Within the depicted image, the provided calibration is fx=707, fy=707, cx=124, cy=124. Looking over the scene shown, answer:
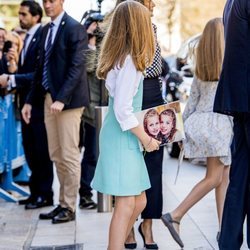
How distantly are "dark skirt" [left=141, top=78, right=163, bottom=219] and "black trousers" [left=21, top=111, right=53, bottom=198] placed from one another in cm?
202

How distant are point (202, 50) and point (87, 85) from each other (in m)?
1.52

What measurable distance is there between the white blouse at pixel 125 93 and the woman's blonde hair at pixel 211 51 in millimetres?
1111

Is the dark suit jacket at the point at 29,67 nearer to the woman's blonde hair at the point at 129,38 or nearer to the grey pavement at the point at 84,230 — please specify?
the grey pavement at the point at 84,230

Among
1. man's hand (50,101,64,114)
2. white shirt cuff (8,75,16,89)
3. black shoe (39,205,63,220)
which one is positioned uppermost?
white shirt cuff (8,75,16,89)

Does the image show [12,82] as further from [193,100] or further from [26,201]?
[193,100]

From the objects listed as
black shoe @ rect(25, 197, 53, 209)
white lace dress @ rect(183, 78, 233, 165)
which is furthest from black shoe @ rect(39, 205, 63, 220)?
white lace dress @ rect(183, 78, 233, 165)

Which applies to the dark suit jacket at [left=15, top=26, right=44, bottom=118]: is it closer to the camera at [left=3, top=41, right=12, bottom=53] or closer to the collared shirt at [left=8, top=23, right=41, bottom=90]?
the collared shirt at [left=8, top=23, right=41, bottom=90]

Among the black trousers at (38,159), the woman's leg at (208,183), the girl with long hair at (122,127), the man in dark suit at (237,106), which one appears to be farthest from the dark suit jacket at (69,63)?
the man in dark suit at (237,106)

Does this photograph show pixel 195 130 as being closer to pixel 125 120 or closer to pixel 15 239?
pixel 125 120

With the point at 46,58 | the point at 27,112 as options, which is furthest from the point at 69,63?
the point at 27,112

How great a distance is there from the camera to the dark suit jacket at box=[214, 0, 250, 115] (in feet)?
13.3

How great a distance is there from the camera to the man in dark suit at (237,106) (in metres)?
4.06

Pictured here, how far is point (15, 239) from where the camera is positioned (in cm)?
584

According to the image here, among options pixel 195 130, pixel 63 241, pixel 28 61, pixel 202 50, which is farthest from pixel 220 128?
pixel 28 61
